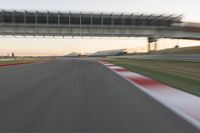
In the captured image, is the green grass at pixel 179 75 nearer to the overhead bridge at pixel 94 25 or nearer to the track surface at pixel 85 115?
the track surface at pixel 85 115

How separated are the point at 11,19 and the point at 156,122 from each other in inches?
1841

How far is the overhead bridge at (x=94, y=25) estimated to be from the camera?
45.3 m

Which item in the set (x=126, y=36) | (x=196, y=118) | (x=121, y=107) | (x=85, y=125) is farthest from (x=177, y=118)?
(x=126, y=36)

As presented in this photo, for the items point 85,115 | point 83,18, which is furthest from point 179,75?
point 83,18

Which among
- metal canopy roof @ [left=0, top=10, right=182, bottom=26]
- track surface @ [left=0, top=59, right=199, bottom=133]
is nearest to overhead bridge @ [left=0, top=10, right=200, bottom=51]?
metal canopy roof @ [left=0, top=10, right=182, bottom=26]

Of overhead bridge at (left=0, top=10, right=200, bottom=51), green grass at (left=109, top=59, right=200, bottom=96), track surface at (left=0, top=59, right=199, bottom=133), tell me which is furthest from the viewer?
overhead bridge at (left=0, top=10, right=200, bottom=51)

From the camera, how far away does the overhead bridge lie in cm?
4528

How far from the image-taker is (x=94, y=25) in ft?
149

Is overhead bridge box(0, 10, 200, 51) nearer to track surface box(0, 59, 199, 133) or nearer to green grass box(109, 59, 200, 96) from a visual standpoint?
green grass box(109, 59, 200, 96)

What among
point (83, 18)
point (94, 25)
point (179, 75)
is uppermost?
point (83, 18)

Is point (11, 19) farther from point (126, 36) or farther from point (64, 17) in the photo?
point (126, 36)

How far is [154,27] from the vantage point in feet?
155

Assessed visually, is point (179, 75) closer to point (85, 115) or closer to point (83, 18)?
point (85, 115)

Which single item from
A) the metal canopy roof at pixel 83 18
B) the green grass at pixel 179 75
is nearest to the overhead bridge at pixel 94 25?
the metal canopy roof at pixel 83 18
